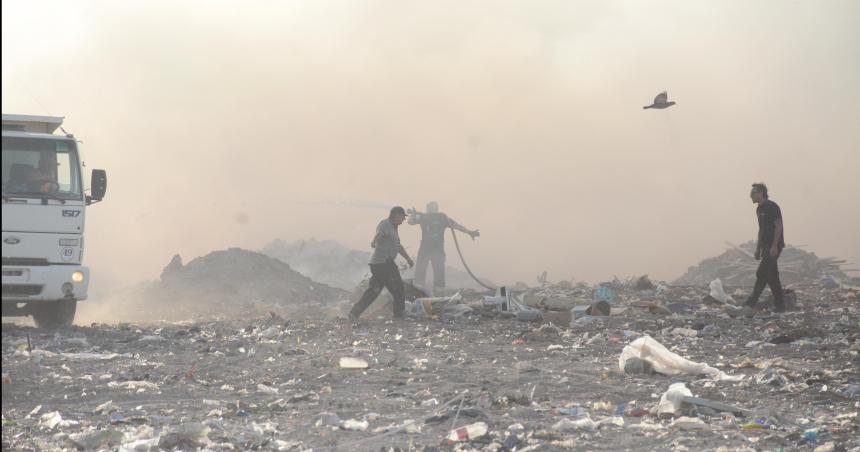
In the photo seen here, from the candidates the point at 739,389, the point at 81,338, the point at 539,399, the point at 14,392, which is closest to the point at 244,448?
the point at 539,399

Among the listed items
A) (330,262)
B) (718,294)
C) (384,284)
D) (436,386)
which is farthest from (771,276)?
(330,262)

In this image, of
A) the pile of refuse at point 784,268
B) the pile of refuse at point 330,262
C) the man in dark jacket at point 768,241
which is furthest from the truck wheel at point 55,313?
the pile of refuse at point 330,262

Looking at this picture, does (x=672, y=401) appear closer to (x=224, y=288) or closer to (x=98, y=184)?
(x=98, y=184)

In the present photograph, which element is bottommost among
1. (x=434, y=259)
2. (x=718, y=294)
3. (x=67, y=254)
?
(x=718, y=294)

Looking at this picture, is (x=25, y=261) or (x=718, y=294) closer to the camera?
(x=25, y=261)

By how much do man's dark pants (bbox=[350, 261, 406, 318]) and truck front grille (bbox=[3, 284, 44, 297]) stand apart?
384cm

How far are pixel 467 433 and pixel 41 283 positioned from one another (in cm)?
705

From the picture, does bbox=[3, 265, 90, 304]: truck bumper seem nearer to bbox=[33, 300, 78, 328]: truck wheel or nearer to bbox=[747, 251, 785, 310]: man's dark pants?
bbox=[33, 300, 78, 328]: truck wheel

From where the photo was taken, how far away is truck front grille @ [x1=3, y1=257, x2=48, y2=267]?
958 cm

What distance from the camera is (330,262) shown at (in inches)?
1118

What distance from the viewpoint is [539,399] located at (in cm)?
545

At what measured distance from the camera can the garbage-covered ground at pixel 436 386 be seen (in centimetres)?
447

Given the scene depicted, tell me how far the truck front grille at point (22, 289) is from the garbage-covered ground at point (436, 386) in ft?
1.51

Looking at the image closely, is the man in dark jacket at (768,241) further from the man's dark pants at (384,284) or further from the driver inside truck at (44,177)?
the driver inside truck at (44,177)
